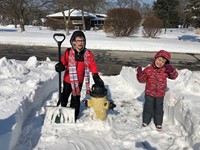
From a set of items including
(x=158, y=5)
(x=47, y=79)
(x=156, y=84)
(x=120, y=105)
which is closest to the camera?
(x=156, y=84)

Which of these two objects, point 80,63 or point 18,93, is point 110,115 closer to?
point 80,63

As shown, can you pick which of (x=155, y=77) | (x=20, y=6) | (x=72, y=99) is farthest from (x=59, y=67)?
(x=20, y=6)

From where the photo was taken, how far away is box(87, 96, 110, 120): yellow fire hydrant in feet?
16.4

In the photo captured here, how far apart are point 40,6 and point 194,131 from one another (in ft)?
110

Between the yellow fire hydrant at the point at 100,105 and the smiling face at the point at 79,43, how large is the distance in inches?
34.0

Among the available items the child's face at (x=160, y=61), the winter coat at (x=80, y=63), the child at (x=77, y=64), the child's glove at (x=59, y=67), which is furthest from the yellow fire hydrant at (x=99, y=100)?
the child's face at (x=160, y=61)

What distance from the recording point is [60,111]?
5020 millimetres

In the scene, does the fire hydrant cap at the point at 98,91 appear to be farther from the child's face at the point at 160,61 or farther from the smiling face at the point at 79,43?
the child's face at the point at 160,61

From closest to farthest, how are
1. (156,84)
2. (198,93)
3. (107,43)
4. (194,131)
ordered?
1. (194,131)
2. (156,84)
3. (198,93)
4. (107,43)

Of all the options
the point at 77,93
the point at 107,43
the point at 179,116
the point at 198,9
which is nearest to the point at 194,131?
the point at 179,116

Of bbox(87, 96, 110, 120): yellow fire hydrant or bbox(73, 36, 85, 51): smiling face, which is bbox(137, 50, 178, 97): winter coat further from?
bbox(73, 36, 85, 51): smiling face

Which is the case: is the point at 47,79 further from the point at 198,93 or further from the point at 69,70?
the point at 198,93

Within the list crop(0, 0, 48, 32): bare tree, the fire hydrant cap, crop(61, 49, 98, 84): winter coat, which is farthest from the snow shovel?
crop(0, 0, 48, 32): bare tree

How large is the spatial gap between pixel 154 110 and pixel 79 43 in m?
1.67
